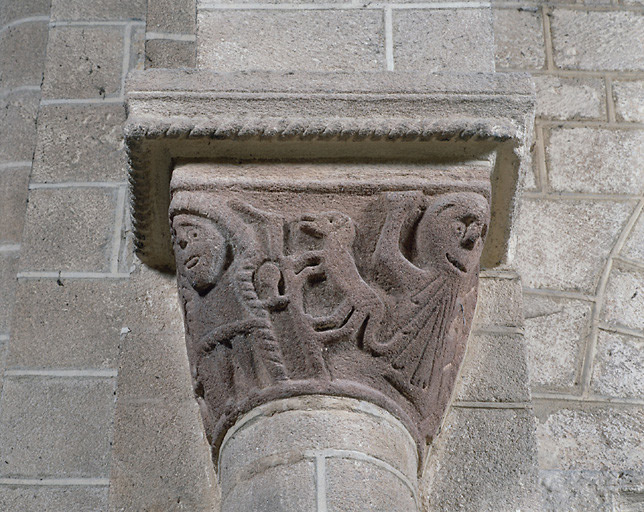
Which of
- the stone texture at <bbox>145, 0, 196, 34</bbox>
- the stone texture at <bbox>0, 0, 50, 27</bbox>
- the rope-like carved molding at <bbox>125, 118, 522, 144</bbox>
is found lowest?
the rope-like carved molding at <bbox>125, 118, 522, 144</bbox>

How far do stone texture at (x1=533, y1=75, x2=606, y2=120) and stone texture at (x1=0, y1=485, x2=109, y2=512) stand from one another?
5.43ft

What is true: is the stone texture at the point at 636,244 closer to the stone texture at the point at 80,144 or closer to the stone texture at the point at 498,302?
the stone texture at the point at 498,302

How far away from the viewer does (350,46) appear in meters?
2.03

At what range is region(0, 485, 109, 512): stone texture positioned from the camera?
7.36 feet

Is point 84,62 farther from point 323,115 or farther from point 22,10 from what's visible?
point 323,115

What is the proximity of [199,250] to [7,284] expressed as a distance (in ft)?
3.87

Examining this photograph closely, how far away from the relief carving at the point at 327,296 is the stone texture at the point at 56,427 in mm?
604

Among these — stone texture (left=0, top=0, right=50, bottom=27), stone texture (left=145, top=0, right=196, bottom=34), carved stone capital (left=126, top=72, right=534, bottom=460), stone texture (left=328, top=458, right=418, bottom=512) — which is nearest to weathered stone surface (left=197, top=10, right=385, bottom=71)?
carved stone capital (left=126, top=72, right=534, bottom=460)

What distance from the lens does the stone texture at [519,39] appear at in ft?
8.93

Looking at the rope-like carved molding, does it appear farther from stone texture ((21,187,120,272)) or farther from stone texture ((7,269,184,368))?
stone texture ((21,187,120,272))

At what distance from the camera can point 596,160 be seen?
259cm

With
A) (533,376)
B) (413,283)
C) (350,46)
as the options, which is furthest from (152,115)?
(533,376)

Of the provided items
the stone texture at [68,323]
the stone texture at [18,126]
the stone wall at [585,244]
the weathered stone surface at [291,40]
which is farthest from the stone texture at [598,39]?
the stone texture at [18,126]

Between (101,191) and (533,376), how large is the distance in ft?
4.32
